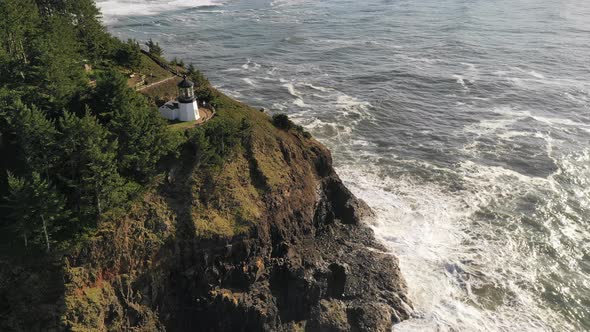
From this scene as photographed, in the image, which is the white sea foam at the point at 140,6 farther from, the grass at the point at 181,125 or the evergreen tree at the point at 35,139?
the evergreen tree at the point at 35,139

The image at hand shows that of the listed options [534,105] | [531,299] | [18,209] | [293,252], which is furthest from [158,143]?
[534,105]

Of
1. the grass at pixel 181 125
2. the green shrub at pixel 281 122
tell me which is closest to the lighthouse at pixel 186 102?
the grass at pixel 181 125

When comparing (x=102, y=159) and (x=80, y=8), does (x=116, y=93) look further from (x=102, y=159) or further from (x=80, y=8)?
(x=80, y=8)

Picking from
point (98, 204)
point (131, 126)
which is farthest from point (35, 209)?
point (131, 126)

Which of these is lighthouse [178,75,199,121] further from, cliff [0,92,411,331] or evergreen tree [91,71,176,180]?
cliff [0,92,411,331]

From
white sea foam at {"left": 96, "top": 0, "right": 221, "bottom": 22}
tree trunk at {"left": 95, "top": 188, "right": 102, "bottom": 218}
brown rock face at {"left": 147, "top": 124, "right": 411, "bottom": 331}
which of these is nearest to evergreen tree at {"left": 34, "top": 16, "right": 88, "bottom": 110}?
tree trunk at {"left": 95, "top": 188, "right": 102, "bottom": 218}

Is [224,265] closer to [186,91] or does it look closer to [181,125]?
[181,125]
